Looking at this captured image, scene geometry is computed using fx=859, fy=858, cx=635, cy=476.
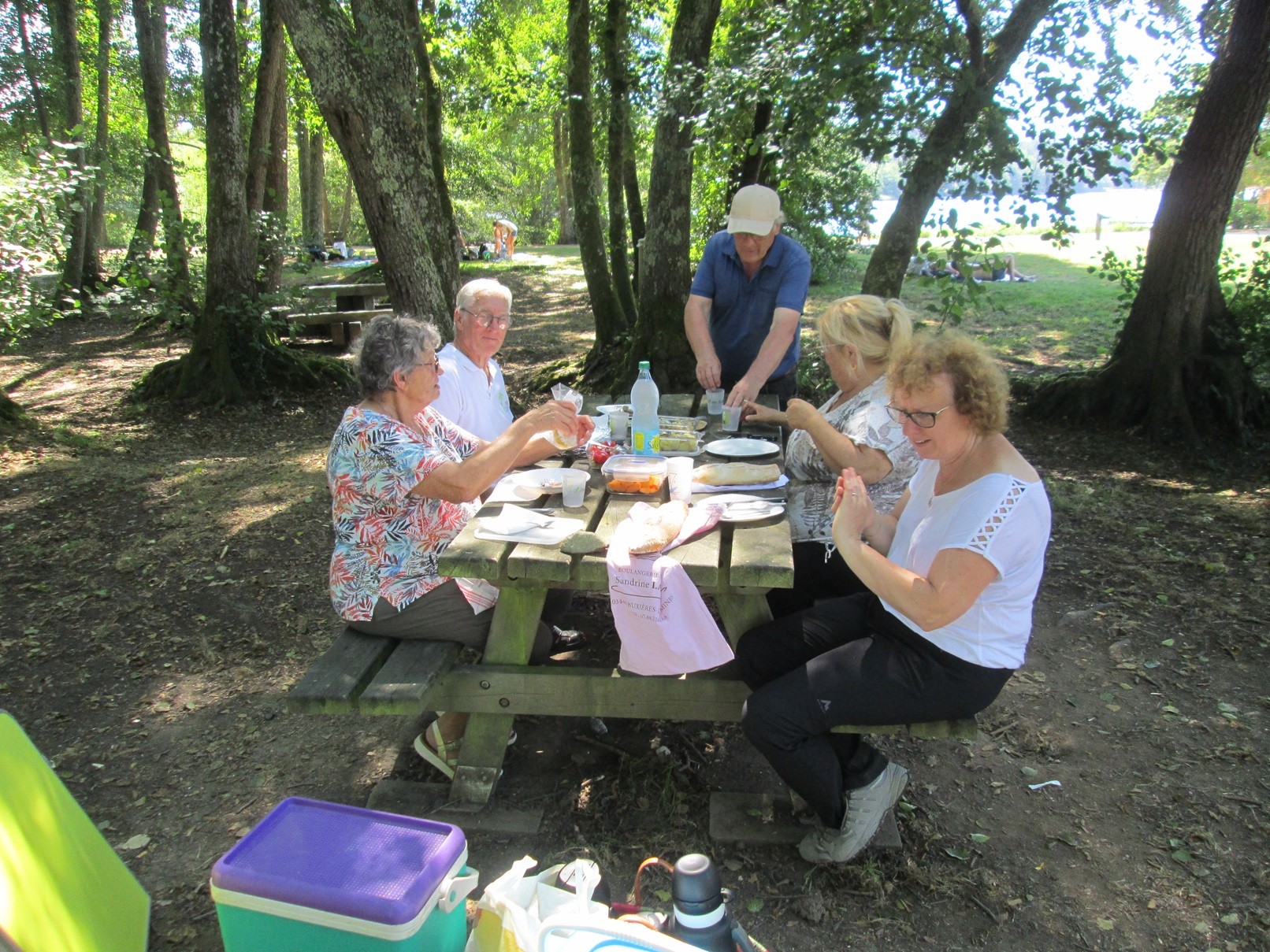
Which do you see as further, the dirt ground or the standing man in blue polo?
the standing man in blue polo

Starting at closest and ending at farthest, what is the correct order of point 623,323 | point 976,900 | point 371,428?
point 976,900
point 371,428
point 623,323

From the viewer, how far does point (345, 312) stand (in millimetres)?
10430

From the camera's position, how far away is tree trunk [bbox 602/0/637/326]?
8227mm

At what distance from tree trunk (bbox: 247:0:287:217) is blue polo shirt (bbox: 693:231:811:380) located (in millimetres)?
6191

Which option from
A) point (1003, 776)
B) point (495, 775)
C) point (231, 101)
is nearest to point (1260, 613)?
point (1003, 776)

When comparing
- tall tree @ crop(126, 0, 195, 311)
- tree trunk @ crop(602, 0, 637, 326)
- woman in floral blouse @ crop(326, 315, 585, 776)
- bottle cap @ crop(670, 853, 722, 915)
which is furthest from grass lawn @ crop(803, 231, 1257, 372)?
tall tree @ crop(126, 0, 195, 311)

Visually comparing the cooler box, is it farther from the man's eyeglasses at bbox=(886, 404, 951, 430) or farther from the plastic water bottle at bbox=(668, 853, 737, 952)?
the man's eyeglasses at bbox=(886, 404, 951, 430)

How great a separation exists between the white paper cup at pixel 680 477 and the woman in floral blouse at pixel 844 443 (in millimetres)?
380

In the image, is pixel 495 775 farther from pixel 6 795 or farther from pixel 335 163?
pixel 335 163

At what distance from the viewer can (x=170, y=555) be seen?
15.4ft

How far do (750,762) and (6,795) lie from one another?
2.13 meters

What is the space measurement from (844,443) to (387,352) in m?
1.50

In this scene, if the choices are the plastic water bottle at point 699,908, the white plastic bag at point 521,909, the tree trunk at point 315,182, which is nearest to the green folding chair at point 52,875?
the white plastic bag at point 521,909

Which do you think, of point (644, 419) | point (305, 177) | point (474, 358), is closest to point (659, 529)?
point (644, 419)
